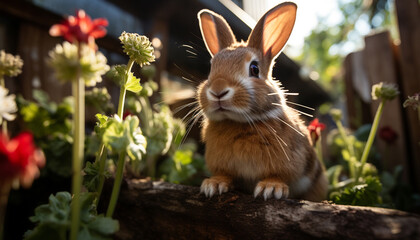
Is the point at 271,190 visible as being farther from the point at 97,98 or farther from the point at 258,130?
the point at 97,98

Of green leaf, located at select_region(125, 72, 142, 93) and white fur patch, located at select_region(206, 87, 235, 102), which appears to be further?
white fur patch, located at select_region(206, 87, 235, 102)

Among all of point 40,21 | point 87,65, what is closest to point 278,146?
point 87,65

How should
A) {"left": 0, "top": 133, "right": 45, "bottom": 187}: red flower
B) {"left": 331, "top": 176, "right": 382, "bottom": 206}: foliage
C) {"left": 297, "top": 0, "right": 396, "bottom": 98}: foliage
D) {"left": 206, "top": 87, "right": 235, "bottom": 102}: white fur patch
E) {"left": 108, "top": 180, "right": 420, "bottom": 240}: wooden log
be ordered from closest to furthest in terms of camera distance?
{"left": 0, "top": 133, "right": 45, "bottom": 187}: red flower
{"left": 108, "top": 180, "right": 420, "bottom": 240}: wooden log
{"left": 206, "top": 87, "right": 235, "bottom": 102}: white fur patch
{"left": 331, "top": 176, "right": 382, "bottom": 206}: foliage
{"left": 297, "top": 0, "right": 396, "bottom": 98}: foliage

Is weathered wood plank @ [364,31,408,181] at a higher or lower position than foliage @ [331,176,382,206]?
higher

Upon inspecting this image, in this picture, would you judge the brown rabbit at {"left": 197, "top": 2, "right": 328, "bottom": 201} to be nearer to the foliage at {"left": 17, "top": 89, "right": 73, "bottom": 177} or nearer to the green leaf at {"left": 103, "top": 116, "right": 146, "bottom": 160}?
the green leaf at {"left": 103, "top": 116, "right": 146, "bottom": 160}

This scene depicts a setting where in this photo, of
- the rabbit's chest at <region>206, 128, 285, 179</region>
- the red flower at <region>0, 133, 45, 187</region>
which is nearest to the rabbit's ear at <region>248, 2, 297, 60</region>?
the rabbit's chest at <region>206, 128, 285, 179</region>

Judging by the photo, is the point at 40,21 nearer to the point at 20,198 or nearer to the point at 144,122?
the point at 144,122

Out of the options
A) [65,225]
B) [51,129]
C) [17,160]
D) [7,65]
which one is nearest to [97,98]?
[51,129]
